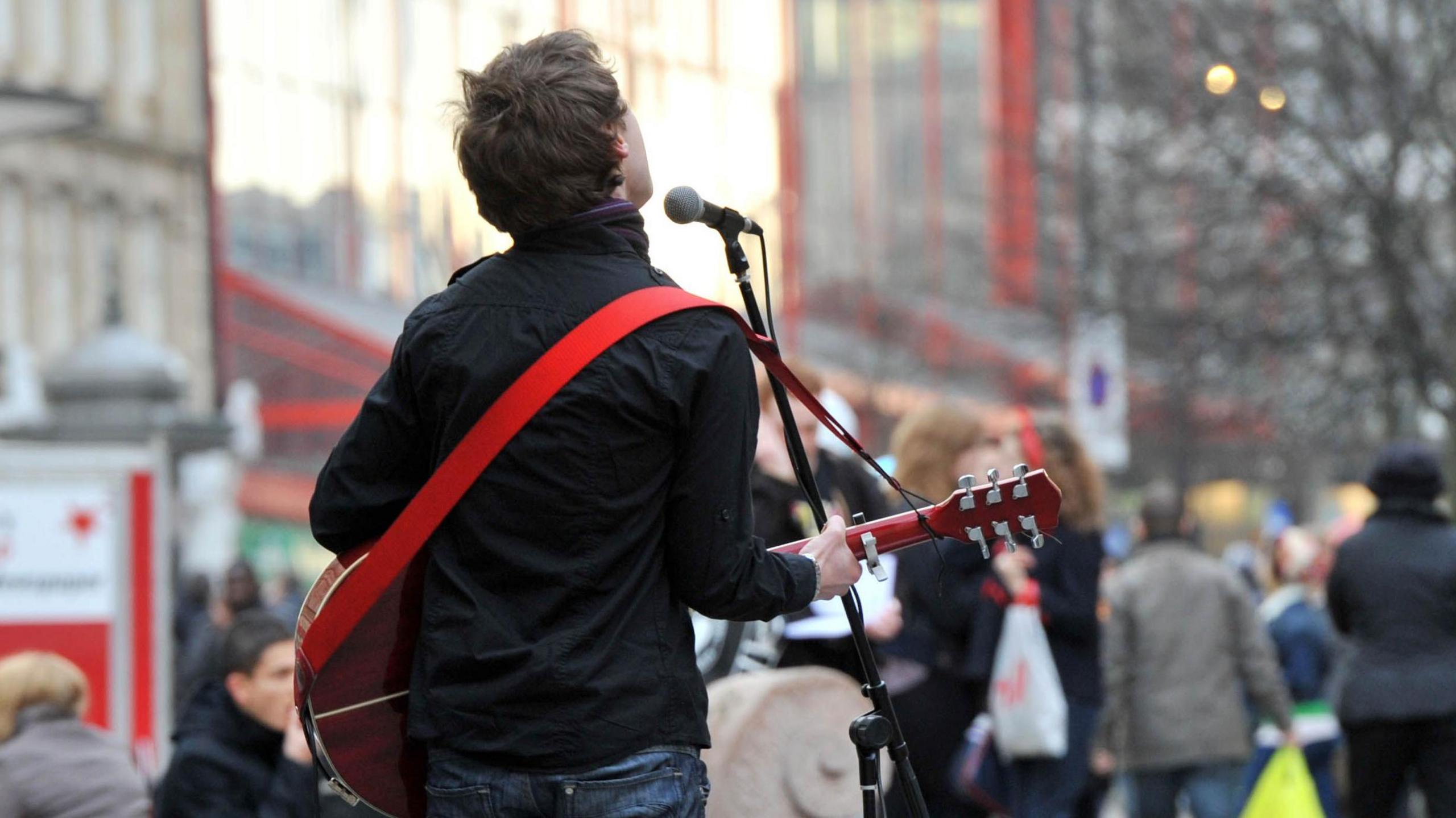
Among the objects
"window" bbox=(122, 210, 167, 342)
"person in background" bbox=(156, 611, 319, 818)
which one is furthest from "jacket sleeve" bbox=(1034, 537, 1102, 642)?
"window" bbox=(122, 210, 167, 342)

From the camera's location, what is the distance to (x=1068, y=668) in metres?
7.32

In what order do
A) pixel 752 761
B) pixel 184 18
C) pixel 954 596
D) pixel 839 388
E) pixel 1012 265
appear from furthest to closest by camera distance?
pixel 839 388 → pixel 184 18 → pixel 1012 265 → pixel 954 596 → pixel 752 761

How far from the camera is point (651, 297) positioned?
314 cm

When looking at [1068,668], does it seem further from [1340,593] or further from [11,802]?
[11,802]

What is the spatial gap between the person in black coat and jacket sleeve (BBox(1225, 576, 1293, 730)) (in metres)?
0.61

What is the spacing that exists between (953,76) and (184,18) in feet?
95.8

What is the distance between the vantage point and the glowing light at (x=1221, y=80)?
16875mm

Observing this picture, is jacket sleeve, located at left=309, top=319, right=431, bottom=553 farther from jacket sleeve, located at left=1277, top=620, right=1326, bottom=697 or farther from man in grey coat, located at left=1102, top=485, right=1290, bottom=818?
jacket sleeve, located at left=1277, top=620, right=1326, bottom=697

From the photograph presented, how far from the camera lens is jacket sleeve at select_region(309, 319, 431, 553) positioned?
10.6 feet

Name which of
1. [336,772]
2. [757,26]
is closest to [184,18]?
[757,26]

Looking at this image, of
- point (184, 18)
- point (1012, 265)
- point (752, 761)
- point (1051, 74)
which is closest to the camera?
point (752, 761)

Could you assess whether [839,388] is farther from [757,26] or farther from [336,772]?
[336,772]

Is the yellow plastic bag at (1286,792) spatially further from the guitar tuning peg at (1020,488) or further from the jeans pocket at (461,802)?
the jeans pocket at (461,802)

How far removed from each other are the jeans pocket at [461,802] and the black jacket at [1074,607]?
3.90 metres
